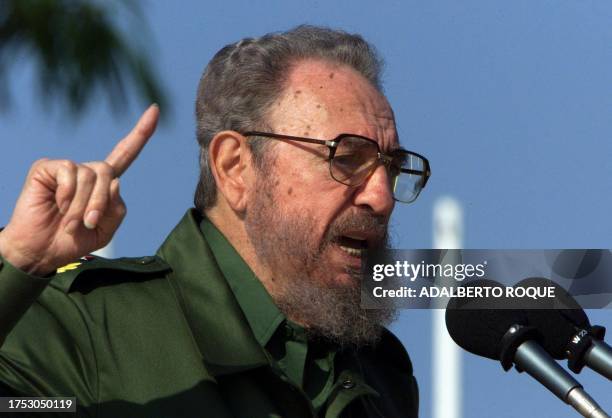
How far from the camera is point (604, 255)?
3.73m

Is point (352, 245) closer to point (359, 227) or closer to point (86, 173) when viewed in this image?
point (359, 227)

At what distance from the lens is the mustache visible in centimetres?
423

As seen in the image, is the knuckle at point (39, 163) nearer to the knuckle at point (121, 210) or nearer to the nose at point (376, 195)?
the knuckle at point (121, 210)

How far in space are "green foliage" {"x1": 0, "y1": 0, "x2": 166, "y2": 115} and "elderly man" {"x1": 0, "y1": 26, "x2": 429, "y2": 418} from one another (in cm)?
144

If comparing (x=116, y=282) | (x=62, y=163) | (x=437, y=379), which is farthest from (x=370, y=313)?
(x=437, y=379)

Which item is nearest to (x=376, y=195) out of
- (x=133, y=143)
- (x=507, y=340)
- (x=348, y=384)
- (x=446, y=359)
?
(x=348, y=384)

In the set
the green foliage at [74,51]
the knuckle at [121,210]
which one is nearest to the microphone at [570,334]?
the knuckle at [121,210]

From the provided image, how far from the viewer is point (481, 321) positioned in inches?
140

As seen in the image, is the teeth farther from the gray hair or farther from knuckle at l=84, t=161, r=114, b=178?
knuckle at l=84, t=161, r=114, b=178

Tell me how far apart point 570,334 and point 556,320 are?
50 mm

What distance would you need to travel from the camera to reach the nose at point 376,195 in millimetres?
4258

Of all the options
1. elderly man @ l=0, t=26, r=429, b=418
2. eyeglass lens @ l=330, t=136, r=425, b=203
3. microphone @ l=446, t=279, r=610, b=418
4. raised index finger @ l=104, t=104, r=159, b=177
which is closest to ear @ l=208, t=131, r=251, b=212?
elderly man @ l=0, t=26, r=429, b=418

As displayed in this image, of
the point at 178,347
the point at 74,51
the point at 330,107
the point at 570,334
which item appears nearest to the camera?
the point at 570,334

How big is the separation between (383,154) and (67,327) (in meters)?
1.07
